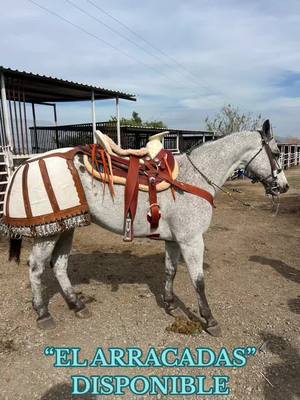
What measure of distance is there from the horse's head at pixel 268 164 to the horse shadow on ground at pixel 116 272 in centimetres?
161

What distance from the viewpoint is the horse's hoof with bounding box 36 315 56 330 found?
3.32 metres

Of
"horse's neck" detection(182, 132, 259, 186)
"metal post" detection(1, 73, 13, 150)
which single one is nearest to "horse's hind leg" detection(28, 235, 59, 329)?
"horse's neck" detection(182, 132, 259, 186)

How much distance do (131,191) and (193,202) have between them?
59 centimetres

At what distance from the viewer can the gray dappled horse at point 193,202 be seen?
3135 millimetres

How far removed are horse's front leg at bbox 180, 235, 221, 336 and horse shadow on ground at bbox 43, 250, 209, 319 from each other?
43 cm

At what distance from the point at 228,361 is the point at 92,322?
4.63 ft

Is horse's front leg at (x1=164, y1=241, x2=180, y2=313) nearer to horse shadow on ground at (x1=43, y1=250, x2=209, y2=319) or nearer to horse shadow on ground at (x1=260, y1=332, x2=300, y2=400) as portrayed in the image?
horse shadow on ground at (x1=43, y1=250, x2=209, y2=319)

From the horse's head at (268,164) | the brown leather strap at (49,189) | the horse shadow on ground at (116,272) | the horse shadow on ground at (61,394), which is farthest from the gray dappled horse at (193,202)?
the horse shadow on ground at (61,394)

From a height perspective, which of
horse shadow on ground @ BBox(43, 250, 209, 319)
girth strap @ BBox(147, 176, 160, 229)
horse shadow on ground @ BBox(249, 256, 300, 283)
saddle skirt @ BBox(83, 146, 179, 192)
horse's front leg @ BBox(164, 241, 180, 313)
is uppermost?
saddle skirt @ BBox(83, 146, 179, 192)

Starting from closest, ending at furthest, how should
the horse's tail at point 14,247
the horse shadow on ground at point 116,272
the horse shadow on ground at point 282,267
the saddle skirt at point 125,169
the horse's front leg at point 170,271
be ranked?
the saddle skirt at point 125,169 < the horse's tail at point 14,247 < the horse's front leg at point 170,271 < the horse shadow on ground at point 116,272 < the horse shadow on ground at point 282,267

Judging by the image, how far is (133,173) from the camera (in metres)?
3.08

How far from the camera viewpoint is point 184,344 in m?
3.05

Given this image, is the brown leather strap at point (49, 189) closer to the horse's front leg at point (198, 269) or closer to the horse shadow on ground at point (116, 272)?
the horse's front leg at point (198, 269)

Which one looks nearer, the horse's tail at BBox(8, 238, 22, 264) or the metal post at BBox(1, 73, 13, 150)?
the horse's tail at BBox(8, 238, 22, 264)
